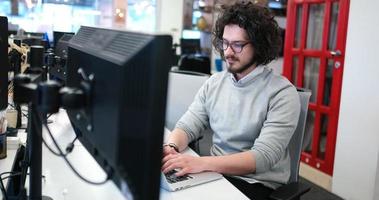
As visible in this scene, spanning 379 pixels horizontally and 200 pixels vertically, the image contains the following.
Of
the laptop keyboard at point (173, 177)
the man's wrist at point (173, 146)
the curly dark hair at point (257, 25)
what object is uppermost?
the curly dark hair at point (257, 25)

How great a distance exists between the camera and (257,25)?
5.55ft

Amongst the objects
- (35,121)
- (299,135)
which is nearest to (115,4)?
(299,135)

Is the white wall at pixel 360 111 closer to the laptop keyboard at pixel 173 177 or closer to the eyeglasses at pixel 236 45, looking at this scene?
the eyeglasses at pixel 236 45

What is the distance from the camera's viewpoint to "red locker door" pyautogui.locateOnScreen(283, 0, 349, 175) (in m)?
3.13

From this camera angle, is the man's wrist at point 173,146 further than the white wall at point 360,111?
No

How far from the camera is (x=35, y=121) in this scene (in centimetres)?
90

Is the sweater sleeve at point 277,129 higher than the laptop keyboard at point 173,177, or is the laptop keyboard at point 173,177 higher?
the sweater sleeve at point 277,129

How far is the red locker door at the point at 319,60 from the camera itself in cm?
313

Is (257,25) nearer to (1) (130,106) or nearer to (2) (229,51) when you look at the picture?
(2) (229,51)

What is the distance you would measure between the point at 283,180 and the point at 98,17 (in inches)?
226

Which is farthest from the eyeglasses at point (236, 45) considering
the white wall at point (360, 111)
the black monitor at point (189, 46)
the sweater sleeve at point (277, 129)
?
the black monitor at point (189, 46)

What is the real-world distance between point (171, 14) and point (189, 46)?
4.02 ft

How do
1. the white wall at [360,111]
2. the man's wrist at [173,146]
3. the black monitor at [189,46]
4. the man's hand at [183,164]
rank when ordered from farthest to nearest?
the black monitor at [189,46] < the white wall at [360,111] < the man's wrist at [173,146] < the man's hand at [183,164]

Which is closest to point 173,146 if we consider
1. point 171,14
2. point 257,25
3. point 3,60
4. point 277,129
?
point 277,129
